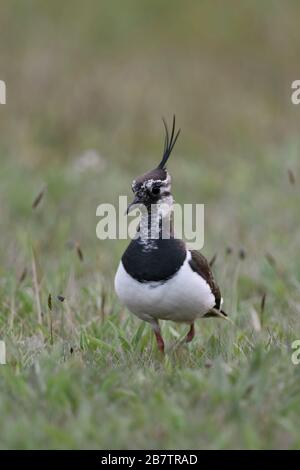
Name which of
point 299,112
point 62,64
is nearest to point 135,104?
point 62,64

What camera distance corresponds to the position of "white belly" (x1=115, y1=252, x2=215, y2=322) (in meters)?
4.74

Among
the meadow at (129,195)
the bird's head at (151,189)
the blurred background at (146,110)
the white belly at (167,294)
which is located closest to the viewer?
the meadow at (129,195)

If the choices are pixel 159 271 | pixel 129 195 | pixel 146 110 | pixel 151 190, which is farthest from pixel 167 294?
pixel 146 110

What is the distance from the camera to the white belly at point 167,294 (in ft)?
15.5

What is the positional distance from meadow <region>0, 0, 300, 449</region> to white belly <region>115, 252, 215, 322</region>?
0.26 m

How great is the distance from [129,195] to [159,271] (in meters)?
4.79

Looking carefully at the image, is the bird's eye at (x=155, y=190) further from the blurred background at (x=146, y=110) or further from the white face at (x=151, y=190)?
the blurred background at (x=146, y=110)

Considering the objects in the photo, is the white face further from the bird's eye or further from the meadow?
the meadow

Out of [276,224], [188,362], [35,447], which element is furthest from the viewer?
[276,224]

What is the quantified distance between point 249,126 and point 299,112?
816 millimetres

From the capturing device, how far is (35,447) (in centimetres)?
373

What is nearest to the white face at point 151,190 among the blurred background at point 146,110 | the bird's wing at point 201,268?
the bird's wing at point 201,268

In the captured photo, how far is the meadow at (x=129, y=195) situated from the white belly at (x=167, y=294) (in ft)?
0.86
